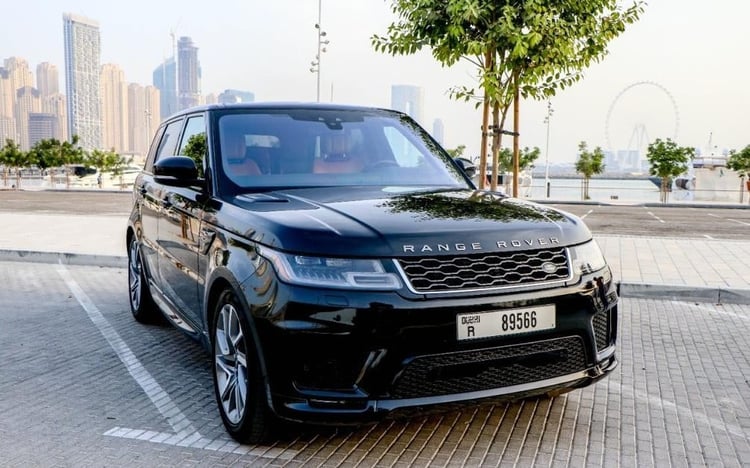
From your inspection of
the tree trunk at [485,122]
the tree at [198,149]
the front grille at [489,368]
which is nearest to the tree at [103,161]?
the tree trunk at [485,122]

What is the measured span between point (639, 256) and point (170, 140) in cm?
752

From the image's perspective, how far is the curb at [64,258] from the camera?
9.70m

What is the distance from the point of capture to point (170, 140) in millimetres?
5547

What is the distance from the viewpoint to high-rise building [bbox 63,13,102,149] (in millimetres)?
120581

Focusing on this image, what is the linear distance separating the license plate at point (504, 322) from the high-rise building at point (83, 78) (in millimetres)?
118390

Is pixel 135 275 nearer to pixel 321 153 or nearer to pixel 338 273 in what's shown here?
pixel 321 153

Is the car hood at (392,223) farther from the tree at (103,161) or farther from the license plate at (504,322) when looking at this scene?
the tree at (103,161)

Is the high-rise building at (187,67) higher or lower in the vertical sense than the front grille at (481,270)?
higher

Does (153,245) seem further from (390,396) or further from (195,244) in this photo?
(390,396)

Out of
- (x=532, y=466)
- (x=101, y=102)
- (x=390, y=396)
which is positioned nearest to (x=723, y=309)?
(x=532, y=466)

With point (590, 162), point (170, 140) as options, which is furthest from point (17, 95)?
point (170, 140)

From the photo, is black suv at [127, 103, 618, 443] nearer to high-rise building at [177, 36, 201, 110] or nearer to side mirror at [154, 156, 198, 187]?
side mirror at [154, 156, 198, 187]

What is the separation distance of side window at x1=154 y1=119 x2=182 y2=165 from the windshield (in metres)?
1.01

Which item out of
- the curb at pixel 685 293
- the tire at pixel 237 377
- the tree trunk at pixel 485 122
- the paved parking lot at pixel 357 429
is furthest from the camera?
the tree trunk at pixel 485 122
